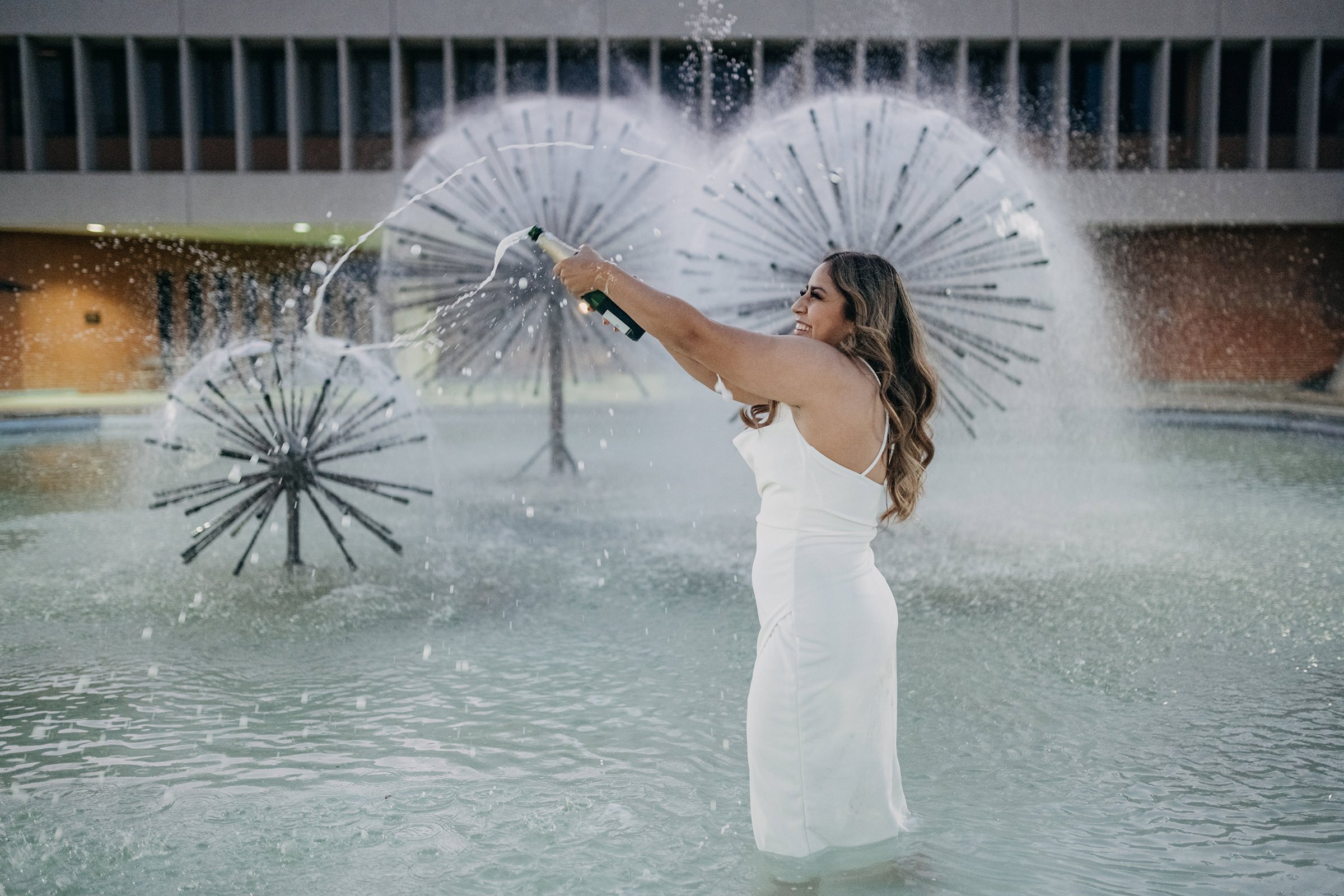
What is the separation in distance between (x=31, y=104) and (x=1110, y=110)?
22.2 meters

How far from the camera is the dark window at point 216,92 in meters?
24.8

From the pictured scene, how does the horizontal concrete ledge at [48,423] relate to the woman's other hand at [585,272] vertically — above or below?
below

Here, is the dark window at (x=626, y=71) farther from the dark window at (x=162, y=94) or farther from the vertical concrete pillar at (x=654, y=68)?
the dark window at (x=162, y=94)

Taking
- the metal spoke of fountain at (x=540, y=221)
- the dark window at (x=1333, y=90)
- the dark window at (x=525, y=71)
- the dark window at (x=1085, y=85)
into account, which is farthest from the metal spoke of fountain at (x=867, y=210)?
the dark window at (x=1333, y=90)

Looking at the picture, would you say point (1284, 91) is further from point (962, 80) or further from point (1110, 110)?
point (962, 80)

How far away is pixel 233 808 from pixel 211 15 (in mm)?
23544

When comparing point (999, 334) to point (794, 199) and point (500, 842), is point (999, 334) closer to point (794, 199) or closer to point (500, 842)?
point (794, 199)

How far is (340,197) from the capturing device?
23547 millimetres

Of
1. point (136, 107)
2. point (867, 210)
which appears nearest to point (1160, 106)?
point (867, 210)

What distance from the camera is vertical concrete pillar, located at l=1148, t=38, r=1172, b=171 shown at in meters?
23.5

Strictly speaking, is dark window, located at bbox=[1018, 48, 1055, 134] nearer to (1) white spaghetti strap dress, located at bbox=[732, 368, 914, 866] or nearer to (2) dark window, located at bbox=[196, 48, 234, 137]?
(2) dark window, located at bbox=[196, 48, 234, 137]

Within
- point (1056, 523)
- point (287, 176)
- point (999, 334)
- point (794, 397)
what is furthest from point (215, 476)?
point (287, 176)

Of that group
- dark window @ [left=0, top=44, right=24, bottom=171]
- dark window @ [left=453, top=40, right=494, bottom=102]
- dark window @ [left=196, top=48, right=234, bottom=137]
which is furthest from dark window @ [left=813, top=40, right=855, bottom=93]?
dark window @ [left=0, top=44, right=24, bottom=171]

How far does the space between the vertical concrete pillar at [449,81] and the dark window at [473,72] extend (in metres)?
0.09
